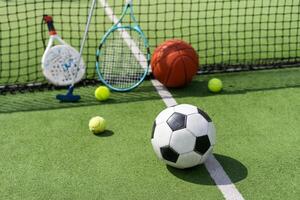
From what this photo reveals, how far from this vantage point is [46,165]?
4484 mm

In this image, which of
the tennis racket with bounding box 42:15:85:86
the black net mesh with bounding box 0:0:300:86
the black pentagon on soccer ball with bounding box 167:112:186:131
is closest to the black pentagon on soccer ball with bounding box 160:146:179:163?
the black pentagon on soccer ball with bounding box 167:112:186:131

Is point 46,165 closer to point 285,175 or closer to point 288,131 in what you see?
point 285,175

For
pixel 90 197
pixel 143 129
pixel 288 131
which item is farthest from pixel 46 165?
pixel 288 131

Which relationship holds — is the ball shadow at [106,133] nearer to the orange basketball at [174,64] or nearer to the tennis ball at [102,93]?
the tennis ball at [102,93]

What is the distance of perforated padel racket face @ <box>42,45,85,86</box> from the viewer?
6121 millimetres

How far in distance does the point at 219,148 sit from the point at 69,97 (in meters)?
2.10

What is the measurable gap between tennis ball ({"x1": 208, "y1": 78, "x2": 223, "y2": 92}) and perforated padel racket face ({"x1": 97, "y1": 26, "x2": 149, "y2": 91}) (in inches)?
34.4

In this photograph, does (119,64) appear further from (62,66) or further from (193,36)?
(193,36)

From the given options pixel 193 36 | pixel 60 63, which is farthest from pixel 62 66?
pixel 193 36

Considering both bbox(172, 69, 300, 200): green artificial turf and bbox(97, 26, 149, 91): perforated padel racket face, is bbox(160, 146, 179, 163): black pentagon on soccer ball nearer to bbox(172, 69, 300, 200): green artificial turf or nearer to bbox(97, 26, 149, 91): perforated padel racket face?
bbox(172, 69, 300, 200): green artificial turf

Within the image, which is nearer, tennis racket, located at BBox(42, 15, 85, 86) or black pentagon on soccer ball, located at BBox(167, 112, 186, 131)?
black pentagon on soccer ball, located at BBox(167, 112, 186, 131)

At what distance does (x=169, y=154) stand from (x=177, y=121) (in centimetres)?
30

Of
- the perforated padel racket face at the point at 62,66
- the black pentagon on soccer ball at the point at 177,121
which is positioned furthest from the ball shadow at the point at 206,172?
the perforated padel racket face at the point at 62,66

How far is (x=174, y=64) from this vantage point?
586 centimetres
